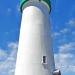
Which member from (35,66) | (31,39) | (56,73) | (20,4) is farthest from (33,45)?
(20,4)

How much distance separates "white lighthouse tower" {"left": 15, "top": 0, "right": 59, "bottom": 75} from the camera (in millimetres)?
16359

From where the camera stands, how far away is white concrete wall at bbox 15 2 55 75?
16.3 m

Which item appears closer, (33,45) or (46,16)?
(33,45)

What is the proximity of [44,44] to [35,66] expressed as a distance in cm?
184

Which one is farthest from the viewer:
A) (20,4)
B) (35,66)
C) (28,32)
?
(20,4)

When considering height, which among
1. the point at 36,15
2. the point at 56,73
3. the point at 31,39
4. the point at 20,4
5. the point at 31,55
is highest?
the point at 20,4

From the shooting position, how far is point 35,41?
55.5 ft

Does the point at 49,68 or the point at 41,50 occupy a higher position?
the point at 41,50

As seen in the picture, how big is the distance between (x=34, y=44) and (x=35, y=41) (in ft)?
0.81

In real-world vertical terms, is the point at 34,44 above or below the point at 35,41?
below

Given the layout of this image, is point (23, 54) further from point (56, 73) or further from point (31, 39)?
point (56, 73)

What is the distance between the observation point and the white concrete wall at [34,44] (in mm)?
16328

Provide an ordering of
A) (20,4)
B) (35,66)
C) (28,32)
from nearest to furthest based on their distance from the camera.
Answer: (35,66), (28,32), (20,4)

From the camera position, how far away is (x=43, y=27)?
17531mm
